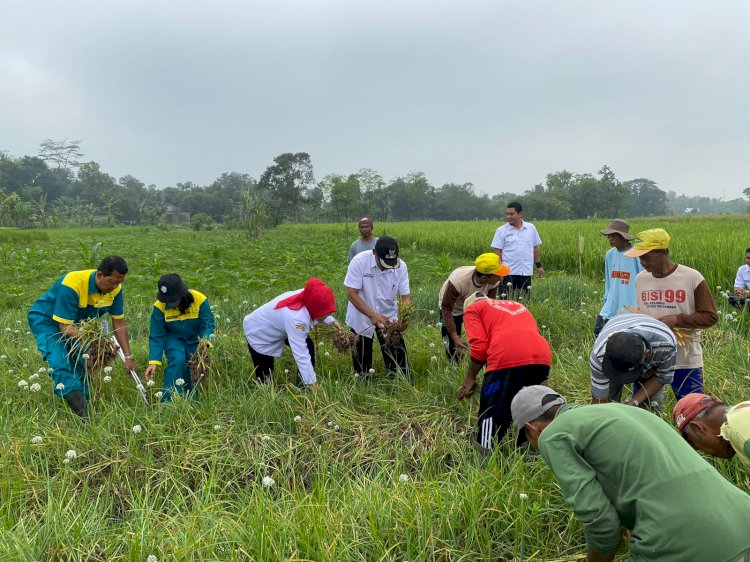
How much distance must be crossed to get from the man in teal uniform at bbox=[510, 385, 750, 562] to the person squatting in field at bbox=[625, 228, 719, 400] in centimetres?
178

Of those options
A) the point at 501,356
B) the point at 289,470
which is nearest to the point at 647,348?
the point at 501,356

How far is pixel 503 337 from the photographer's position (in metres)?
3.06

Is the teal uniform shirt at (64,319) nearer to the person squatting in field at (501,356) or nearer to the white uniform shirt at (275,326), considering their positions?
the white uniform shirt at (275,326)

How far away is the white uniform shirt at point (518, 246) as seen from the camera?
6.68 m

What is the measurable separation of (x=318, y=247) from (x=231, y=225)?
79.9 ft

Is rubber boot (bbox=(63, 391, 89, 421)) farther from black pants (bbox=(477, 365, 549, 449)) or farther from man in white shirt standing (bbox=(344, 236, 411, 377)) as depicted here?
black pants (bbox=(477, 365, 549, 449))

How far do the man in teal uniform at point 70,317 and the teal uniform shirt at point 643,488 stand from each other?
141 inches

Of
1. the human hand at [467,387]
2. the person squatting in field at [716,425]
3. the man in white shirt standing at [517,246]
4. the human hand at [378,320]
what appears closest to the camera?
the person squatting in field at [716,425]

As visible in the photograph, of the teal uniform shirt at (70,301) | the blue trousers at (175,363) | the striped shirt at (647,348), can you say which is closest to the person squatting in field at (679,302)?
the striped shirt at (647,348)

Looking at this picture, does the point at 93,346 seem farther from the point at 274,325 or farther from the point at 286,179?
the point at 286,179

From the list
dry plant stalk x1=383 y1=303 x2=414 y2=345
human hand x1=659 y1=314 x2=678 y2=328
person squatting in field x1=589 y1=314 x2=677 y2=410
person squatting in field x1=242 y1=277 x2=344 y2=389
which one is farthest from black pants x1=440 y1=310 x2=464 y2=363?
human hand x1=659 y1=314 x2=678 y2=328

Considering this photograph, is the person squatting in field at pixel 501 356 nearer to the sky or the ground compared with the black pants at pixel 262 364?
nearer to the sky

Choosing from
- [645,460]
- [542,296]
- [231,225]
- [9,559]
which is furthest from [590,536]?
[231,225]

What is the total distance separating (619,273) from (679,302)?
3.71 ft
